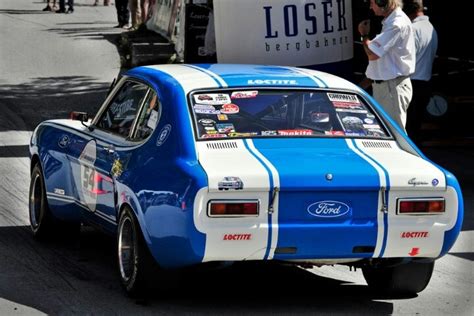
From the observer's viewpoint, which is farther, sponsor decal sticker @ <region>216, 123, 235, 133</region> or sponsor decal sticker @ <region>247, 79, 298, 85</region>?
sponsor decal sticker @ <region>247, 79, 298, 85</region>

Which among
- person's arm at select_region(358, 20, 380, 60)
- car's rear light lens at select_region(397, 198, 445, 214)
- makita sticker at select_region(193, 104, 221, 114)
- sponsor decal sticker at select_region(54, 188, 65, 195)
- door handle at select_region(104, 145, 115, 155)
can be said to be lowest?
sponsor decal sticker at select_region(54, 188, 65, 195)

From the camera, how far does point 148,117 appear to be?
8.03m

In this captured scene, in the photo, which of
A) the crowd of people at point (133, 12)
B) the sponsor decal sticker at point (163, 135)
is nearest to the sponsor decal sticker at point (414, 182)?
the sponsor decal sticker at point (163, 135)

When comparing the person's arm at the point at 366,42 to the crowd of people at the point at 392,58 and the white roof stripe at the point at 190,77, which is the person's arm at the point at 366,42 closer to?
the crowd of people at the point at 392,58

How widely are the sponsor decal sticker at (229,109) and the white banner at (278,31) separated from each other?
679 centimetres

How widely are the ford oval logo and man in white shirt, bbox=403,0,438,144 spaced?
5.47m

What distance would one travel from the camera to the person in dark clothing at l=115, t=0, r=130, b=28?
93.4 ft

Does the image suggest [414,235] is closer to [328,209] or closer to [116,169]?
[328,209]

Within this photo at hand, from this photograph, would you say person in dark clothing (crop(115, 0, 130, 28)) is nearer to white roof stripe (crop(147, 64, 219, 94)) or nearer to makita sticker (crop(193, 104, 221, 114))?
white roof stripe (crop(147, 64, 219, 94))

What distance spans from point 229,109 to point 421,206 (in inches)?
53.4

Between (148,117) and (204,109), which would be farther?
(148,117)

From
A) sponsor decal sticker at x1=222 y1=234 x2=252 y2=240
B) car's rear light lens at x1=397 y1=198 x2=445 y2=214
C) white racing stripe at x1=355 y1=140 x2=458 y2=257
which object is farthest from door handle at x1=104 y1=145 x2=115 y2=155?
car's rear light lens at x1=397 y1=198 x2=445 y2=214

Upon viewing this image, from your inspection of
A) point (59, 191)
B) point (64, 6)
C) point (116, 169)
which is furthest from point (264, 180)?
point (64, 6)

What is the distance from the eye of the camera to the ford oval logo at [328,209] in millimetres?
7125
